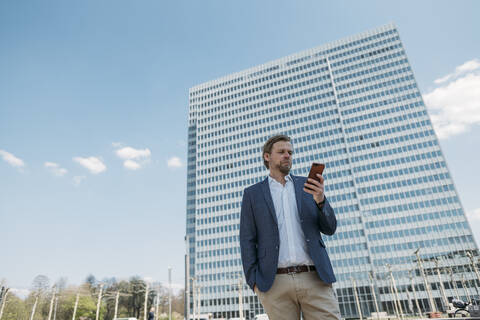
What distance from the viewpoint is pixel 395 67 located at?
81.2 metres

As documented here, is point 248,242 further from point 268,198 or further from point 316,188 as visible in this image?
point 316,188

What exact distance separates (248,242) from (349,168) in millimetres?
78305

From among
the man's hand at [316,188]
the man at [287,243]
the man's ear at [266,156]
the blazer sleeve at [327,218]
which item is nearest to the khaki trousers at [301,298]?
the man at [287,243]

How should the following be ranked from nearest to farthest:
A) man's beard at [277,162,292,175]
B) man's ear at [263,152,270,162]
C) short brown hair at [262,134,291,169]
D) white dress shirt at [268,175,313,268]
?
white dress shirt at [268,175,313,268]
man's beard at [277,162,292,175]
short brown hair at [262,134,291,169]
man's ear at [263,152,270,162]

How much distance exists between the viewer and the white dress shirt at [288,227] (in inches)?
110

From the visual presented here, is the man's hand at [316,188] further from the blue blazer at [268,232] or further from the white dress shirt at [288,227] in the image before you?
the white dress shirt at [288,227]

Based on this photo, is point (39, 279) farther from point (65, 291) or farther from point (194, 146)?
point (194, 146)

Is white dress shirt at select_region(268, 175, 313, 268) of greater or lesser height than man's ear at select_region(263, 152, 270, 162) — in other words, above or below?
below

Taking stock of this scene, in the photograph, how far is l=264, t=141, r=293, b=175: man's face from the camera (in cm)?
326

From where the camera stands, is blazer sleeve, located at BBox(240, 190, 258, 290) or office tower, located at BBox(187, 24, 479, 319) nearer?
blazer sleeve, located at BBox(240, 190, 258, 290)

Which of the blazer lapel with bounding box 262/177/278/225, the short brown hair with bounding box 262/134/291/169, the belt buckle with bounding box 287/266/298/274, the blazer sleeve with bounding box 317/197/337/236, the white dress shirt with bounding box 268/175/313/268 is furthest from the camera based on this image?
the short brown hair with bounding box 262/134/291/169

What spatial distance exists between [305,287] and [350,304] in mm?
73452

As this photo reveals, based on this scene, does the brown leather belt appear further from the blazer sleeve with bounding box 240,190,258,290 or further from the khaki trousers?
the blazer sleeve with bounding box 240,190,258,290

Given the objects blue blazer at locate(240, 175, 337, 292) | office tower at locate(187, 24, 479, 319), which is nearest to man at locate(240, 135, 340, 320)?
blue blazer at locate(240, 175, 337, 292)
